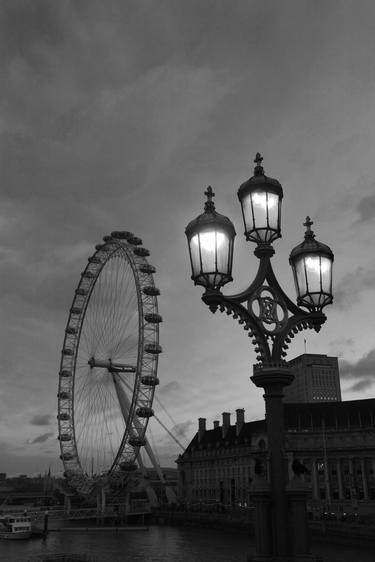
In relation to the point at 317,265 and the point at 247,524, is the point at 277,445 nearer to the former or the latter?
the point at 317,265

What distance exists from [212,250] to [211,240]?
12 centimetres

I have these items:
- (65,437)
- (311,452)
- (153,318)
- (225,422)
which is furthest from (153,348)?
(225,422)

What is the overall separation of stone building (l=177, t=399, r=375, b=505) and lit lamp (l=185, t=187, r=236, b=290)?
7650cm

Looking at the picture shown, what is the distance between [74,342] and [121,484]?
1658 cm

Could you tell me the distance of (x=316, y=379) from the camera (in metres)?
188

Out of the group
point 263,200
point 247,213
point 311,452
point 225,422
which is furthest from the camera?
point 225,422

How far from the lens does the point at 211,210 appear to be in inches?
301

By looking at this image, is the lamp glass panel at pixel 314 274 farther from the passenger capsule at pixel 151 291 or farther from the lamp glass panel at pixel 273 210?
the passenger capsule at pixel 151 291

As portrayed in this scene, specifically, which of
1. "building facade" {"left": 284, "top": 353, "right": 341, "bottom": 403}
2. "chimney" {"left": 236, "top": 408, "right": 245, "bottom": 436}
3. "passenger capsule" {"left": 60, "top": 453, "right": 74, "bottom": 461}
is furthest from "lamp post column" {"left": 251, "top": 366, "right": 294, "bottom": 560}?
"building facade" {"left": 284, "top": 353, "right": 341, "bottom": 403}

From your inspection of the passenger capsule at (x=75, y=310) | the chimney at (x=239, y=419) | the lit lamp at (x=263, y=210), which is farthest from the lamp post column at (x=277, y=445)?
the chimney at (x=239, y=419)

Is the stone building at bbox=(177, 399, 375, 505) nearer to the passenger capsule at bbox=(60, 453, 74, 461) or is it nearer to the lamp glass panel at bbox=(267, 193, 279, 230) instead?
the passenger capsule at bbox=(60, 453, 74, 461)

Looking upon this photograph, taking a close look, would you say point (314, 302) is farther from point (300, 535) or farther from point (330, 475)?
point (330, 475)

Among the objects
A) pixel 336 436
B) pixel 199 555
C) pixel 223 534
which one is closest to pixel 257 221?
pixel 199 555

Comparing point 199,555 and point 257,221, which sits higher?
point 257,221
